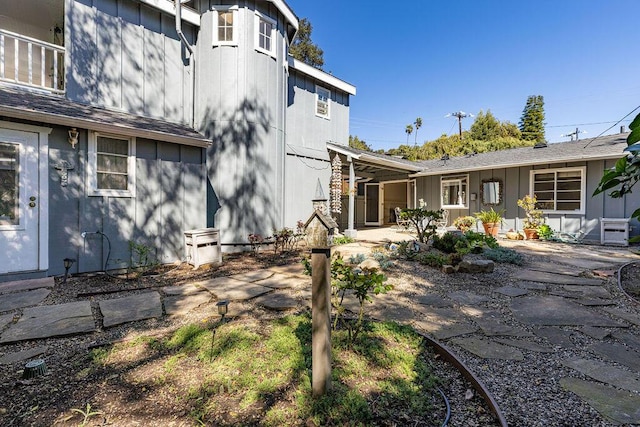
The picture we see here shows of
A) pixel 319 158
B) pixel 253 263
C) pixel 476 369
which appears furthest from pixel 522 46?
pixel 476 369

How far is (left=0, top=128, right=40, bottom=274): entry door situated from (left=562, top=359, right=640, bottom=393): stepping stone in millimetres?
Result: 6790

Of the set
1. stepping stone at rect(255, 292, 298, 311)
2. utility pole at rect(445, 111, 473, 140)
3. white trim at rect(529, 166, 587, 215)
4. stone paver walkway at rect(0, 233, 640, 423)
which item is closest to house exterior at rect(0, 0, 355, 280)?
stone paver walkway at rect(0, 233, 640, 423)

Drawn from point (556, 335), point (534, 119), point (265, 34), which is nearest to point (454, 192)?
point (265, 34)

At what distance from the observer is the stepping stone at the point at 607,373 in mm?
2094

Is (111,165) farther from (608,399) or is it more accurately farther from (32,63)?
(608,399)

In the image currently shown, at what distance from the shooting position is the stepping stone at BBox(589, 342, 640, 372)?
7.83ft

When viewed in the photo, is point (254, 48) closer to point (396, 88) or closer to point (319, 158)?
point (319, 158)

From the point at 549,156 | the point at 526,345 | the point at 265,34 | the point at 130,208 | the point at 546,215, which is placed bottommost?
A: the point at 526,345

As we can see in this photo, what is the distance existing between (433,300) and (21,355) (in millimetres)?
4123

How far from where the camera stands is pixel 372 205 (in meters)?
16.0

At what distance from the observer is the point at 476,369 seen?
89.9 inches

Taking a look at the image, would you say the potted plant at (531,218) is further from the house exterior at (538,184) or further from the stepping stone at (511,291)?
the stepping stone at (511,291)

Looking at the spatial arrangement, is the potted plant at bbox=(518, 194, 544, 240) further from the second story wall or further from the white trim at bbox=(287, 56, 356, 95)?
the second story wall

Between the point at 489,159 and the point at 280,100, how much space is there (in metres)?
8.71
